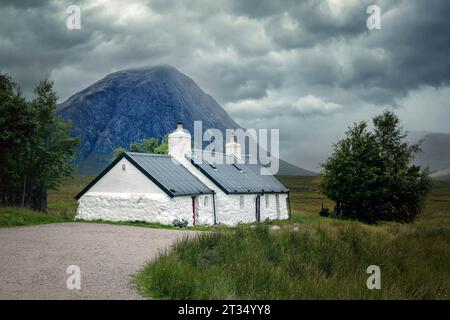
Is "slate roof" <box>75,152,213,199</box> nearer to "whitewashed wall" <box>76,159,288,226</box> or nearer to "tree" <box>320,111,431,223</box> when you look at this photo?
"whitewashed wall" <box>76,159,288,226</box>

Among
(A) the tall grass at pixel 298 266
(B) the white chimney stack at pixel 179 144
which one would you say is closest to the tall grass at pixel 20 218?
(B) the white chimney stack at pixel 179 144

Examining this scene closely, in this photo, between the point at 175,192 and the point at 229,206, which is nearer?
the point at 175,192

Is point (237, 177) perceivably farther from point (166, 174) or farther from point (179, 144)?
point (166, 174)

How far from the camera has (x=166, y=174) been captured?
3212 centimetres

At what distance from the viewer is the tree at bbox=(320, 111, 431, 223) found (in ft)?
134

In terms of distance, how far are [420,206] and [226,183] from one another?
18.6 m

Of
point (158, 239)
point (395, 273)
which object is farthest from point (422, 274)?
point (158, 239)

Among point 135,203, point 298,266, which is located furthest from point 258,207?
point 298,266

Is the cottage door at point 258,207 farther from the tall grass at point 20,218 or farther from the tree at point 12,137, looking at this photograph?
the tree at point 12,137

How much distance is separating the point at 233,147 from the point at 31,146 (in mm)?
17834

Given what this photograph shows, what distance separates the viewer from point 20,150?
37.7m

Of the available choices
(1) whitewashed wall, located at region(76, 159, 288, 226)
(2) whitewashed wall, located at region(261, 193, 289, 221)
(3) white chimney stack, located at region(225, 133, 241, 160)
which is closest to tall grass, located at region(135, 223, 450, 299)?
(1) whitewashed wall, located at region(76, 159, 288, 226)
